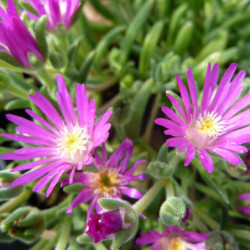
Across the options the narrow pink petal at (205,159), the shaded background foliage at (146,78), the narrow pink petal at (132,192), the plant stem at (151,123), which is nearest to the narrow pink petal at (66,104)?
the shaded background foliage at (146,78)

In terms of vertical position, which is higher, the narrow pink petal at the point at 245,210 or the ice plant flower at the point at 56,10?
the ice plant flower at the point at 56,10

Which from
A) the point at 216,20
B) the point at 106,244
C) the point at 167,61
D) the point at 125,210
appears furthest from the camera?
the point at 216,20

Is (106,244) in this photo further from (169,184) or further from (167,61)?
(167,61)

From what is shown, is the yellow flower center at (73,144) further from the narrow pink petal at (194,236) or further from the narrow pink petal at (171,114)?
the narrow pink petal at (194,236)

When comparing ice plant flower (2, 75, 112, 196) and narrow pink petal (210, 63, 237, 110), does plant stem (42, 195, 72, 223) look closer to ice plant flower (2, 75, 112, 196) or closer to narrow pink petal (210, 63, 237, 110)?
ice plant flower (2, 75, 112, 196)

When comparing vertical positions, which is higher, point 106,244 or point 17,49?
point 17,49

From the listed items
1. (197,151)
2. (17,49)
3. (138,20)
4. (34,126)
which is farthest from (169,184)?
(138,20)

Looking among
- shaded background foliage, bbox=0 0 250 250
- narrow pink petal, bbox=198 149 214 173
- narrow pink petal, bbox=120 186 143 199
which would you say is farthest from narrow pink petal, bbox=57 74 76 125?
narrow pink petal, bbox=198 149 214 173

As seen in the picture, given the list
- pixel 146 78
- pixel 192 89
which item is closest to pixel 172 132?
pixel 192 89
